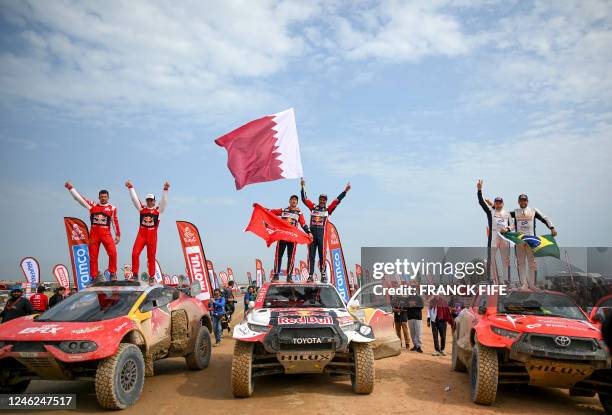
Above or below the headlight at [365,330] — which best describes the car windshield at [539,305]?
above

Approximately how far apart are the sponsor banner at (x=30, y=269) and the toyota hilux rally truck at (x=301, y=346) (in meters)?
21.2

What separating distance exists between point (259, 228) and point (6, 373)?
541 cm

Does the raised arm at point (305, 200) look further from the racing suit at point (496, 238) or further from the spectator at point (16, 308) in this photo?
the spectator at point (16, 308)

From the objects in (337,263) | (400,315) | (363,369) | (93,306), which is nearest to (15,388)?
(93,306)

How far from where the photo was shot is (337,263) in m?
19.3

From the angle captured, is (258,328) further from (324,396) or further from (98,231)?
(98,231)

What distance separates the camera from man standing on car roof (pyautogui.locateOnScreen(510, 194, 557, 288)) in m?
8.87

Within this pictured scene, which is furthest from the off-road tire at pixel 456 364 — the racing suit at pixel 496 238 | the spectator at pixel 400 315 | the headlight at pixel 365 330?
the spectator at pixel 400 315

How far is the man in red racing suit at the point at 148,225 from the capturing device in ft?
30.9

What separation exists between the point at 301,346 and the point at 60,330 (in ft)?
11.2

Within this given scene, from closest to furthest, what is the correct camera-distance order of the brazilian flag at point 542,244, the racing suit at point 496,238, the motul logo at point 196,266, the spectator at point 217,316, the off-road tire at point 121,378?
the off-road tire at point 121,378 → the brazilian flag at point 542,244 → the racing suit at point 496,238 → the spectator at point 217,316 → the motul logo at point 196,266

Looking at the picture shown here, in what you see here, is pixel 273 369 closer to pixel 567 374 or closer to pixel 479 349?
pixel 479 349

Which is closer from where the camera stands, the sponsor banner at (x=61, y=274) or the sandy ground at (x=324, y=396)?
the sandy ground at (x=324, y=396)

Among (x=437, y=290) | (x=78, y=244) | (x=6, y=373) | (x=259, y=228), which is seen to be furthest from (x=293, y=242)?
(x=78, y=244)
